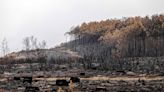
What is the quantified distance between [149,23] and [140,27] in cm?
417

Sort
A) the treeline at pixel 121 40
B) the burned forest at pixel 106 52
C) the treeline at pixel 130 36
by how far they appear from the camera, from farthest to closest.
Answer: the treeline at pixel 130 36
the treeline at pixel 121 40
the burned forest at pixel 106 52

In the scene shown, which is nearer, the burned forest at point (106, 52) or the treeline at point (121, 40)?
the burned forest at point (106, 52)

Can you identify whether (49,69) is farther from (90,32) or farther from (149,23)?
(90,32)

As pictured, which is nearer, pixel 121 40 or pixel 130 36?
pixel 130 36

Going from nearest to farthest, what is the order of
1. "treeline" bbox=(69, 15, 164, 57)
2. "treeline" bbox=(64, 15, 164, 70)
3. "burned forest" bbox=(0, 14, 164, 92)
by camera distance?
1. "burned forest" bbox=(0, 14, 164, 92)
2. "treeline" bbox=(64, 15, 164, 70)
3. "treeline" bbox=(69, 15, 164, 57)

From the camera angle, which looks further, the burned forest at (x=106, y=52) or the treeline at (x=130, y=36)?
the treeline at (x=130, y=36)

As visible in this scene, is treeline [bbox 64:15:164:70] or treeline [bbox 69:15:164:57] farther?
treeline [bbox 69:15:164:57]

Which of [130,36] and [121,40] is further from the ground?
[130,36]

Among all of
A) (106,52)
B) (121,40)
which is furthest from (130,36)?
(106,52)

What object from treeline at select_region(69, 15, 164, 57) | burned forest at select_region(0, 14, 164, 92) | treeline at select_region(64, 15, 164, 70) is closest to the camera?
burned forest at select_region(0, 14, 164, 92)

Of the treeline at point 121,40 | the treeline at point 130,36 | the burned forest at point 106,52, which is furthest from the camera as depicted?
the treeline at point 130,36

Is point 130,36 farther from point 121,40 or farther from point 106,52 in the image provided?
point 106,52

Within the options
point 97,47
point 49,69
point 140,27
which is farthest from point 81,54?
point 49,69

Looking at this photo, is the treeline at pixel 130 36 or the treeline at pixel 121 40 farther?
the treeline at pixel 130 36
